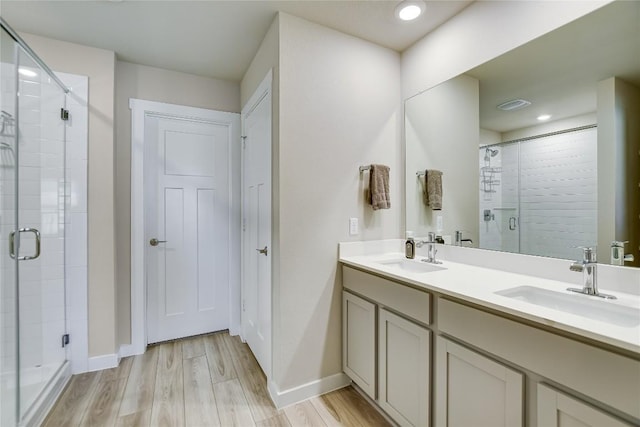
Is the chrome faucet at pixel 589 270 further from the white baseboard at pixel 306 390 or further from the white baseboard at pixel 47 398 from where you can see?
the white baseboard at pixel 47 398

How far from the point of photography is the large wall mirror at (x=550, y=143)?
118cm

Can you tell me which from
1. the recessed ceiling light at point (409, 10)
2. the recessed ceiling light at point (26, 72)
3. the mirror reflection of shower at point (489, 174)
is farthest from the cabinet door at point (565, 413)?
the recessed ceiling light at point (26, 72)

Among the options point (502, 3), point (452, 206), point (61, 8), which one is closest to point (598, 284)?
point (452, 206)

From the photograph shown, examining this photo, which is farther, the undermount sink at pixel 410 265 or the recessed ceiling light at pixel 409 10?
the undermount sink at pixel 410 265

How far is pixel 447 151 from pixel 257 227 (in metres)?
1.55

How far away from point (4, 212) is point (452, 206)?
2675 mm

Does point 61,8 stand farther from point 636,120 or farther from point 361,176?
point 636,120

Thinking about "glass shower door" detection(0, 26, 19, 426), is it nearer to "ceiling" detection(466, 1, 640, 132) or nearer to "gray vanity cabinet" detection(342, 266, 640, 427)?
"gray vanity cabinet" detection(342, 266, 640, 427)

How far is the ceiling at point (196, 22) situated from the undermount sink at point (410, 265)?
63.3 inches

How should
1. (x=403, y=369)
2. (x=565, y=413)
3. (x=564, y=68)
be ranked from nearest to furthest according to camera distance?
(x=565, y=413) < (x=564, y=68) < (x=403, y=369)

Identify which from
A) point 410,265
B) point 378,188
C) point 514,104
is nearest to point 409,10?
point 514,104

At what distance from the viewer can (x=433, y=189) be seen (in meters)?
2.03

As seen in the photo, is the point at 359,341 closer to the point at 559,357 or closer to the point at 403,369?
the point at 403,369

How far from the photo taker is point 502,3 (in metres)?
1.55
